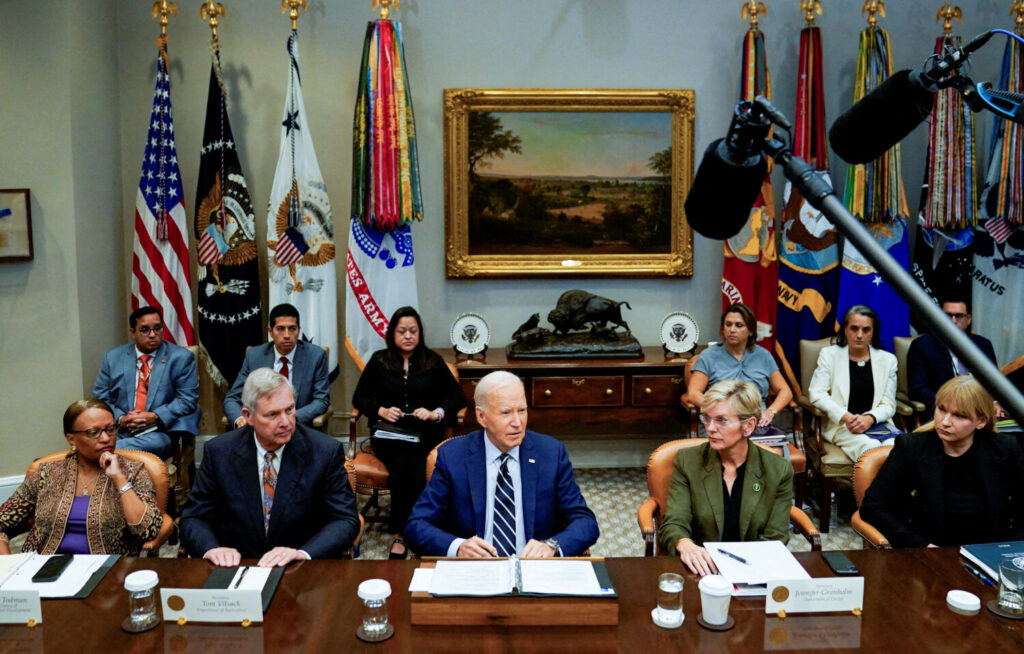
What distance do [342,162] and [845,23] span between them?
396 cm

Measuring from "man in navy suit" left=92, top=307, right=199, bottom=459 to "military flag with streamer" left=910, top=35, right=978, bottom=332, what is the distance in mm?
4935

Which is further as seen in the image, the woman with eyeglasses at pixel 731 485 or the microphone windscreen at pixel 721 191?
the woman with eyeglasses at pixel 731 485

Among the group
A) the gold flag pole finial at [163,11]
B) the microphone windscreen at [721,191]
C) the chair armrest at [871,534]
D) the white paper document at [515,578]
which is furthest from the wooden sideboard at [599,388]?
the microphone windscreen at [721,191]

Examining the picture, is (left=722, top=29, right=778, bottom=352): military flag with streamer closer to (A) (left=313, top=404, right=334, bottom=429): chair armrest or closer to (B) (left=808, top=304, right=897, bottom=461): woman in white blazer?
(B) (left=808, top=304, right=897, bottom=461): woman in white blazer

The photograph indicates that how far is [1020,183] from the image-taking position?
5766 mm

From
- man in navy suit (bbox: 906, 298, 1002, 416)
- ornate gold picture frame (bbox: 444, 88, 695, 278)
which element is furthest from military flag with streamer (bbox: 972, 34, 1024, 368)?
ornate gold picture frame (bbox: 444, 88, 695, 278)

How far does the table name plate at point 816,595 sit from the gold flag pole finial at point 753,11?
15.5 feet

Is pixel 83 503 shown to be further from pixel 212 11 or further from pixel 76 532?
pixel 212 11

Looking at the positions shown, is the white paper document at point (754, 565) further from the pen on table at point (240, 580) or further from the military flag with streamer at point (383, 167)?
the military flag with streamer at point (383, 167)

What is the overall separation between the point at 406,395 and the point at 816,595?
3259 mm

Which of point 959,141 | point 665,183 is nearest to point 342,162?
point 665,183

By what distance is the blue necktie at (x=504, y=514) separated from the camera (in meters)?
3.03

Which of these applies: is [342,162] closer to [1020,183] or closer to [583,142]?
[583,142]

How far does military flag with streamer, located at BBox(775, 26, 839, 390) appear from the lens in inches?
233
